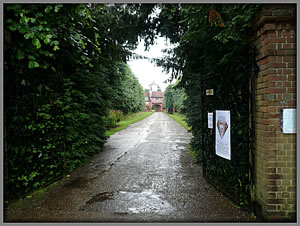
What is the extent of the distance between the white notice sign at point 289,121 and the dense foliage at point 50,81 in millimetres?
3770

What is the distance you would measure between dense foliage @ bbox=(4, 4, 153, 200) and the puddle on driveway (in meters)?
1.53

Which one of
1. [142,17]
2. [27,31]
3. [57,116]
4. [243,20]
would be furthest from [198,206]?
[142,17]

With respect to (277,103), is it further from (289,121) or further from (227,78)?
(227,78)

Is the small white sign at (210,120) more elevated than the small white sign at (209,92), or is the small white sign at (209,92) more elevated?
the small white sign at (209,92)

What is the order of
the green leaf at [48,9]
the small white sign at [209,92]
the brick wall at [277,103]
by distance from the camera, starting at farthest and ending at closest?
the small white sign at [209,92] → the green leaf at [48,9] → the brick wall at [277,103]

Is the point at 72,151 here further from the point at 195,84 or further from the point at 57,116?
the point at 195,84

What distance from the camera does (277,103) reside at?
10.2 feet

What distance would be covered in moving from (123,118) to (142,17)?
2257 centimetres

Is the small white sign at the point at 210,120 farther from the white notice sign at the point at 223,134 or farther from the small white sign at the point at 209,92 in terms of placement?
the small white sign at the point at 209,92

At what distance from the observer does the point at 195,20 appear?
4.01m

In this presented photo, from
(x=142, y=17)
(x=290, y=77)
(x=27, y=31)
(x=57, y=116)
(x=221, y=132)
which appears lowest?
(x=221, y=132)

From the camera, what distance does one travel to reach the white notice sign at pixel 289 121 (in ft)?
10.1

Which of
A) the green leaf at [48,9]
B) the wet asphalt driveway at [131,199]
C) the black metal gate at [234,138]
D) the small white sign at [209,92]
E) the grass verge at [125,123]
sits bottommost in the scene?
the wet asphalt driveway at [131,199]

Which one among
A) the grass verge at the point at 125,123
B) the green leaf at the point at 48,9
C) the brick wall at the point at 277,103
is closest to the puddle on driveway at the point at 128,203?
the brick wall at the point at 277,103
